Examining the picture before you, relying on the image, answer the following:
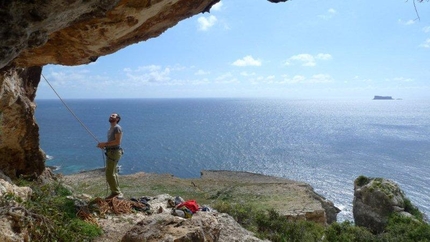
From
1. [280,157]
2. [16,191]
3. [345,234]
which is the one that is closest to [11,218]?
[16,191]

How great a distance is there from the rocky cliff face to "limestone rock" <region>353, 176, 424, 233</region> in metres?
26.2

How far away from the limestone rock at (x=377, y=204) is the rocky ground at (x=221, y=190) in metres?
3.62

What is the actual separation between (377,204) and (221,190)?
713 inches

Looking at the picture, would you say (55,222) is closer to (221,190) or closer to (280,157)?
(221,190)

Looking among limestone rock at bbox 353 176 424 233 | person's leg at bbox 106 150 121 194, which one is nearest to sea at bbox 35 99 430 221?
limestone rock at bbox 353 176 424 233

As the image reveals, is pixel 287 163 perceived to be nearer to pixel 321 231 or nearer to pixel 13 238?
pixel 321 231

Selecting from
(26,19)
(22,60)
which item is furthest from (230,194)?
(26,19)

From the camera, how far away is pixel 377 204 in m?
27.4

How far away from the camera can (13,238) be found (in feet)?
16.8

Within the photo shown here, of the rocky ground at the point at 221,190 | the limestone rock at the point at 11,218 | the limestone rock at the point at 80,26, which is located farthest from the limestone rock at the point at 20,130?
Answer: the rocky ground at the point at 221,190

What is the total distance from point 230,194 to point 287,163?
26994 millimetres

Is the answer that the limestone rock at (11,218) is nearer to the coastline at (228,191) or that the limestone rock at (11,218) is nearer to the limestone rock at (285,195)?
the limestone rock at (285,195)

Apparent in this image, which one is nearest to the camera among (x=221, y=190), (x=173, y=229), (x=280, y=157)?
(x=173, y=229)

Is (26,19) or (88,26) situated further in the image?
(88,26)
